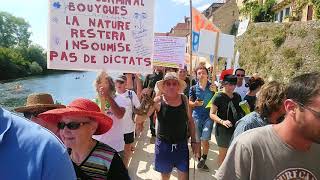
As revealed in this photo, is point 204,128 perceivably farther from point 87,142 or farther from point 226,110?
point 87,142

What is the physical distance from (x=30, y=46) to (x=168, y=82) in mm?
92069

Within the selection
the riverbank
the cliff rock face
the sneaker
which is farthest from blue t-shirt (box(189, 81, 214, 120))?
the cliff rock face

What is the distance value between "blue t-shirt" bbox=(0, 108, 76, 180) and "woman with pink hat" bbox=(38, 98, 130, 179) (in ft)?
4.48

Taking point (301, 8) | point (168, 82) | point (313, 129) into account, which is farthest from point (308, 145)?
point (301, 8)

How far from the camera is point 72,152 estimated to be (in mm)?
2738

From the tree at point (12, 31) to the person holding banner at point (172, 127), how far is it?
295 feet

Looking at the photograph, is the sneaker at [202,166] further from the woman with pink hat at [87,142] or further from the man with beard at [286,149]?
the man with beard at [286,149]

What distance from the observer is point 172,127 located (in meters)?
4.58

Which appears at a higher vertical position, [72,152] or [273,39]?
[273,39]

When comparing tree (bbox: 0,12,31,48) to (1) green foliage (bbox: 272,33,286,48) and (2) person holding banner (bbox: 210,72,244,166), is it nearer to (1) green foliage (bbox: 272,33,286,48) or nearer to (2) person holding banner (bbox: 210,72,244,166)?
(1) green foliage (bbox: 272,33,286,48)

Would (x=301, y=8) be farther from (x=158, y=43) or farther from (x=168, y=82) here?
(x=168, y=82)

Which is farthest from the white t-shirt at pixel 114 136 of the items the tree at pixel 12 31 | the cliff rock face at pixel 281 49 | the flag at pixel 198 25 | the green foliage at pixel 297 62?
the tree at pixel 12 31

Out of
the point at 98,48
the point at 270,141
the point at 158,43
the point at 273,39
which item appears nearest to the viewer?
the point at 270,141

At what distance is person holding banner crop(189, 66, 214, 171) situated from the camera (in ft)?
20.5
